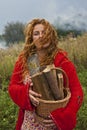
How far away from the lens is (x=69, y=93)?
5.11 meters

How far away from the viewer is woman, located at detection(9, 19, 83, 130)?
5117 mm

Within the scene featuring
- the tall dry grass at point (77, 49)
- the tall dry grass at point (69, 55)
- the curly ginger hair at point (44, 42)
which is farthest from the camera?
the tall dry grass at point (77, 49)

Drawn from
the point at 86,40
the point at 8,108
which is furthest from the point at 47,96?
the point at 86,40

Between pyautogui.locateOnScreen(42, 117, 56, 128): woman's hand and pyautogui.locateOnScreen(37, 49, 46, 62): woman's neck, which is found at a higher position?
pyautogui.locateOnScreen(37, 49, 46, 62): woman's neck

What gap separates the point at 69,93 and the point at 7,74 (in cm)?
707

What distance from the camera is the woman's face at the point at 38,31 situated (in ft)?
17.4

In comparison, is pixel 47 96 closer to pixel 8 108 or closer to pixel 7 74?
pixel 8 108

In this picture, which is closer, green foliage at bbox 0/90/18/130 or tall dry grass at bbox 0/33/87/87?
green foliage at bbox 0/90/18/130

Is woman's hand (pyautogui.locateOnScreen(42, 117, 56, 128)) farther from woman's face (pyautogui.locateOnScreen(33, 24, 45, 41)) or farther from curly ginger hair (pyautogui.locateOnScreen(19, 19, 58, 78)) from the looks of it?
woman's face (pyautogui.locateOnScreen(33, 24, 45, 41))

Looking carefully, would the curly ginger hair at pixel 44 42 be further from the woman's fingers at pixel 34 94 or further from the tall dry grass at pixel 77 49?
the tall dry grass at pixel 77 49

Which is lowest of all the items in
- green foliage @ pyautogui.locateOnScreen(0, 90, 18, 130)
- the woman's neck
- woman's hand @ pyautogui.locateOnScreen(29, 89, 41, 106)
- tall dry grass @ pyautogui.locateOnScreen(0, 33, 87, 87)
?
green foliage @ pyautogui.locateOnScreen(0, 90, 18, 130)

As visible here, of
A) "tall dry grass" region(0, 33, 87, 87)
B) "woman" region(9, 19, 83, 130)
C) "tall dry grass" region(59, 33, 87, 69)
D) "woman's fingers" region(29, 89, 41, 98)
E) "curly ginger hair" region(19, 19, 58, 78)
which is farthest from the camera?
"tall dry grass" region(59, 33, 87, 69)

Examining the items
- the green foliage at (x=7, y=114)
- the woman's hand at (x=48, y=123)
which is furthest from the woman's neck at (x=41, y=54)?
the green foliage at (x=7, y=114)

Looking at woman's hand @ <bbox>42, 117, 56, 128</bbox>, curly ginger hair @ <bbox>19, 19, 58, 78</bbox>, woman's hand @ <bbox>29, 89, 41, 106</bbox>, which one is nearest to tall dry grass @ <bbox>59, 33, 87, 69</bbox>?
curly ginger hair @ <bbox>19, 19, 58, 78</bbox>
